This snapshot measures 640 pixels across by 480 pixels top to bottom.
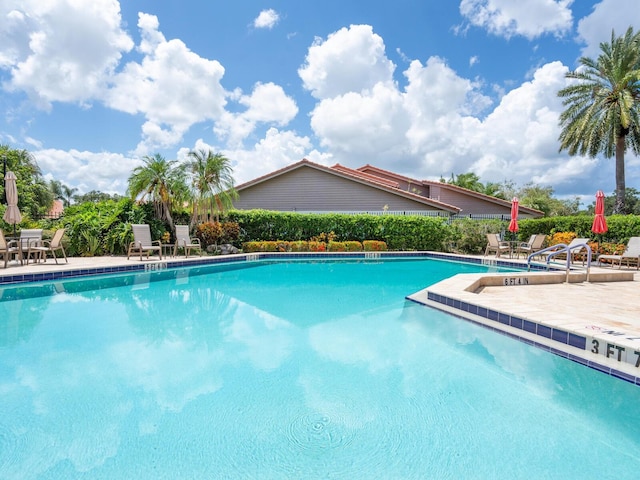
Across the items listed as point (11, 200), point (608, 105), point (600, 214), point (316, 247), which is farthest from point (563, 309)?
point (608, 105)

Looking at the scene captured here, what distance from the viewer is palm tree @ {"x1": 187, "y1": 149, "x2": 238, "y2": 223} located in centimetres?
1592

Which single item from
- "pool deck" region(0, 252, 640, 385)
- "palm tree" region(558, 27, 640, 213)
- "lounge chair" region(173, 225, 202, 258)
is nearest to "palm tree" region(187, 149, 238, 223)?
"lounge chair" region(173, 225, 202, 258)

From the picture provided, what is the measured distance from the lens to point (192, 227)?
16438 mm

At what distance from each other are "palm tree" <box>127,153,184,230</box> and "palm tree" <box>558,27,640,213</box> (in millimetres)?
21477

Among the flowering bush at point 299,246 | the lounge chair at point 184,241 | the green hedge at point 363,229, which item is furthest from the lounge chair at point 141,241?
the flowering bush at point 299,246

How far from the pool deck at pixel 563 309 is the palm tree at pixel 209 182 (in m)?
6.95

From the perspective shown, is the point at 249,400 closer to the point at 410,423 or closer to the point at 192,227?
the point at 410,423

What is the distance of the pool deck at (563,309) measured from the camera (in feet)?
13.2

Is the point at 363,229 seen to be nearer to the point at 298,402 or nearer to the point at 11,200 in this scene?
the point at 11,200

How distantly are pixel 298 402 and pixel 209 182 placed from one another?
14.1 metres

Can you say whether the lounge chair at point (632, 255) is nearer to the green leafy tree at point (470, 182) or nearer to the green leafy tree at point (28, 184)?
the green leafy tree at point (470, 182)

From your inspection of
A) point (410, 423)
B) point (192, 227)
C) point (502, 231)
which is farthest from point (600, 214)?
point (192, 227)

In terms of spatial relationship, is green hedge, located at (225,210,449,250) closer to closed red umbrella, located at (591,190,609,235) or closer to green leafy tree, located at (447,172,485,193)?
closed red umbrella, located at (591,190,609,235)

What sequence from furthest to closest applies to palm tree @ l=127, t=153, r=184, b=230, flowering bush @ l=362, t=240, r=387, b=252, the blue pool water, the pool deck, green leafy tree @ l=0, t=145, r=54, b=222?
green leafy tree @ l=0, t=145, r=54, b=222 < flowering bush @ l=362, t=240, r=387, b=252 < palm tree @ l=127, t=153, r=184, b=230 < the pool deck < the blue pool water
